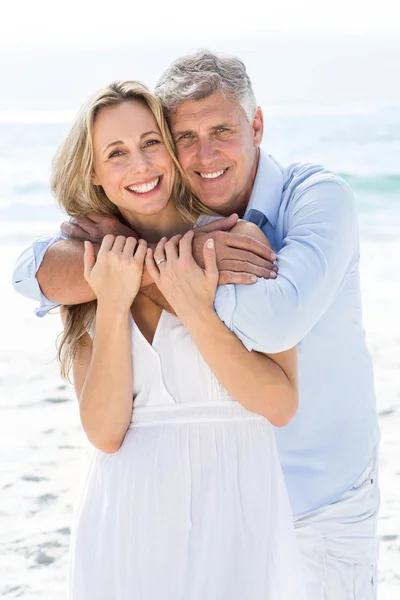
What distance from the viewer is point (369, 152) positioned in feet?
59.4

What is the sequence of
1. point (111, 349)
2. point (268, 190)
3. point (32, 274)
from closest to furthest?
1. point (111, 349)
2. point (32, 274)
3. point (268, 190)

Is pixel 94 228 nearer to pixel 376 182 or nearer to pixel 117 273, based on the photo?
pixel 117 273

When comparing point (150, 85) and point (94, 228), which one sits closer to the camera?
point (94, 228)

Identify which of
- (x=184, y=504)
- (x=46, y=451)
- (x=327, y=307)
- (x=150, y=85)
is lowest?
(x=150, y=85)

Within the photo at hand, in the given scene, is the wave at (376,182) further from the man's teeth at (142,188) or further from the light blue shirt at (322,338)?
the man's teeth at (142,188)

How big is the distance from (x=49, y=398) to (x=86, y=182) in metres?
4.01

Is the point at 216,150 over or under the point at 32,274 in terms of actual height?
over

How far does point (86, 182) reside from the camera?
253 cm

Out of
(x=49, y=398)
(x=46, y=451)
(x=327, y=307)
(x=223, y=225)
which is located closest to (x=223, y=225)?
(x=223, y=225)

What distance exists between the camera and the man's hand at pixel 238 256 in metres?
2.13

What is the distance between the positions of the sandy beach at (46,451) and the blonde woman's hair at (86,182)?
184 centimetres

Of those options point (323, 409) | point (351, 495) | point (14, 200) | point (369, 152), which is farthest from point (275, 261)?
point (369, 152)

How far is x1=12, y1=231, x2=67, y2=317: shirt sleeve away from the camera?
7.98 feet

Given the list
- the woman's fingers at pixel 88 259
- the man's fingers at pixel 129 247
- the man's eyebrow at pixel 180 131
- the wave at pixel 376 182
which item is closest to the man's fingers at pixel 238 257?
the man's fingers at pixel 129 247
